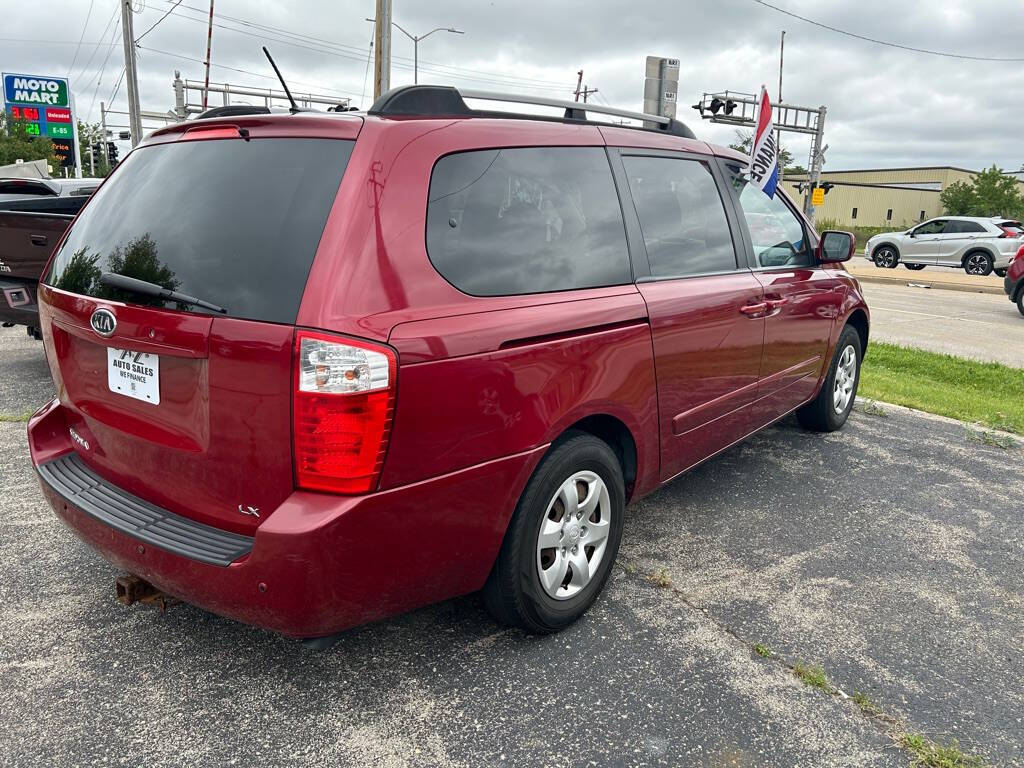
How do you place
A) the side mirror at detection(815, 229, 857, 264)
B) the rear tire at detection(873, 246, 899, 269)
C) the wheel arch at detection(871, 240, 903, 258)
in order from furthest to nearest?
1. the rear tire at detection(873, 246, 899, 269)
2. the wheel arch at detection(871, 240, 903, 258)
3. the side mirror at detection(815, 229, 857, 264)

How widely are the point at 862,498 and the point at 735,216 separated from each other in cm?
171

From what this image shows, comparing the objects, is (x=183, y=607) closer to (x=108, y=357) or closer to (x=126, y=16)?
(x=108, y=357)

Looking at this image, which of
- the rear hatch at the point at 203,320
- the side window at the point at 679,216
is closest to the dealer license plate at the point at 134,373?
the rear hatch at the point at 203,320

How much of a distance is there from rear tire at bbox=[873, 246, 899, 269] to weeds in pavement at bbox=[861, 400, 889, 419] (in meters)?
22.3

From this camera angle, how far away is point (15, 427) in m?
4.99

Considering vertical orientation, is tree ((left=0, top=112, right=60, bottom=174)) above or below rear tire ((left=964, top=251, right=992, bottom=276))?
above

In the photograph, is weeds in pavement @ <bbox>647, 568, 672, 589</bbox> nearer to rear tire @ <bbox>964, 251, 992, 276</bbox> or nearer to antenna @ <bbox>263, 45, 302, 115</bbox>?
antenna @ <bbox>263, 45, 302, 115</bbox>

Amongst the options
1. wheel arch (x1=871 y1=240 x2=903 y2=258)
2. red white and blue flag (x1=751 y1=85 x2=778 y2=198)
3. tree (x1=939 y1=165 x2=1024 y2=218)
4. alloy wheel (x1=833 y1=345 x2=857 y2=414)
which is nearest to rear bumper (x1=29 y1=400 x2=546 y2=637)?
red white and blue flag (x1=751 y1=85 x2=778 y2=198)

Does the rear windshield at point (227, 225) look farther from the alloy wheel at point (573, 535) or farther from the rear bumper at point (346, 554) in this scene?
the alloy wheel at point (573, 535)

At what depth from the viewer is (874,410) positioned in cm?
625

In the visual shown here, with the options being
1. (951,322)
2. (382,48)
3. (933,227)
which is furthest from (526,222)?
(933,227)

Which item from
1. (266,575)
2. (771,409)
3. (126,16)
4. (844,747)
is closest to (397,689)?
(266,575)

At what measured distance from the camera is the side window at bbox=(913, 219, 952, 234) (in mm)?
24828

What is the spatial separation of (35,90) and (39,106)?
56.6 inches
